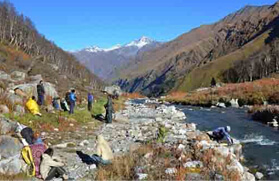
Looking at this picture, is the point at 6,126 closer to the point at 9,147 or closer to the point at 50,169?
the point at 9,147

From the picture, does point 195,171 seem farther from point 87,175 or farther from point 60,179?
point 60,179

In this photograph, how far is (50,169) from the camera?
512 inches

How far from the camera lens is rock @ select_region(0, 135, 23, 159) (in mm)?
13797

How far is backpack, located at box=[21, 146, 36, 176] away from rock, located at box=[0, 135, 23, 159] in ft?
2.09

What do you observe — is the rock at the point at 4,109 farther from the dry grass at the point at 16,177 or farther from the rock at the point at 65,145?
the dry grass at the point at 16,177

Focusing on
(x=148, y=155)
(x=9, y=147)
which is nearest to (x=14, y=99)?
(x=9, y=147)

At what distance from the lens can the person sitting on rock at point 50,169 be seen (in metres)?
12.7

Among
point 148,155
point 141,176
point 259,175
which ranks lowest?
point 259,175

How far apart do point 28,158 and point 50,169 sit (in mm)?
1040

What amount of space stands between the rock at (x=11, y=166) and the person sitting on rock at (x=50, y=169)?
86 centimetres

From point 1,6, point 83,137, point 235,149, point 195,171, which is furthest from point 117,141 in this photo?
point 1,6

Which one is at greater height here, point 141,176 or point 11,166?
point 11,166

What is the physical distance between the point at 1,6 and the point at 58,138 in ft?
356

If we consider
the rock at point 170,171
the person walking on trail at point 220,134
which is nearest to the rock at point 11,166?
the rock at point 170,171
